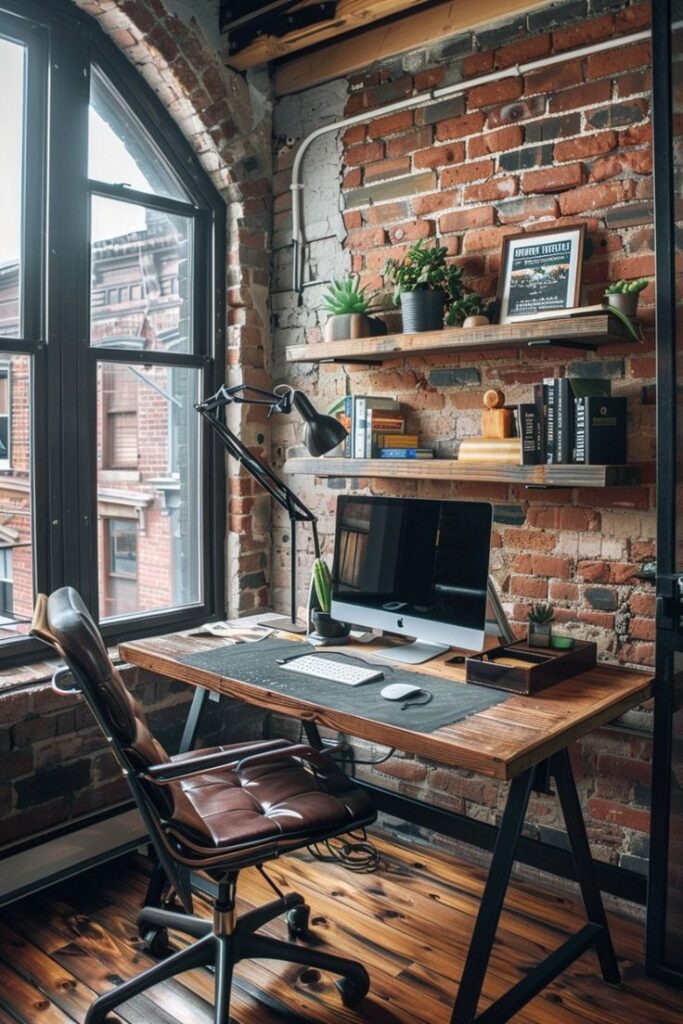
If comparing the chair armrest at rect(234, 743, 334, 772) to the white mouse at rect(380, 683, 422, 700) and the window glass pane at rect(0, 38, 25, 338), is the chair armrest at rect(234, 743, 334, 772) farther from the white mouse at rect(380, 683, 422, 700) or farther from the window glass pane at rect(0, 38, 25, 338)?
the window glass pane at rect(0, 38, 25, 338)

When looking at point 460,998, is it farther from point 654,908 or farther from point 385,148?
point 385,148

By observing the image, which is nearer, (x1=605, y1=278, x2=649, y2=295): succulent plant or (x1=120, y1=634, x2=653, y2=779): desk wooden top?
(x1=120, y1=634, x2=653, y2=779): desk wooden top

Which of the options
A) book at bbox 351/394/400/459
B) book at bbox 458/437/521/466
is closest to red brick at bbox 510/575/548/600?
book at bbox 458/437/521/466

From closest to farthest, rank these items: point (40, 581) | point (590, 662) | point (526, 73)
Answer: point (590, 662)
point (526, 73)
point (40, 581)

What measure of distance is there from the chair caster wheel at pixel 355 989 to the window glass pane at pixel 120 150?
2668mm

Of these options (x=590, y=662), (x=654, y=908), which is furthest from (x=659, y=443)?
(x=654, y=908)

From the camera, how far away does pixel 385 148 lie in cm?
315

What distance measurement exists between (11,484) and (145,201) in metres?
1.17

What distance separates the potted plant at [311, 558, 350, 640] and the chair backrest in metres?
0.91

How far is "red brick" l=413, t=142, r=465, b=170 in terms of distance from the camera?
2.96m

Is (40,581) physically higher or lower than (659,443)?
lower

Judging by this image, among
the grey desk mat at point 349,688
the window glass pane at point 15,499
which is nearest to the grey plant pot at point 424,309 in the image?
the grey desk mat at point 349,688

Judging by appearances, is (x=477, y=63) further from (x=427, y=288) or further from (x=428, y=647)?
(x=428, y=647)

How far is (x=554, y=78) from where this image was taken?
8.93 feet
